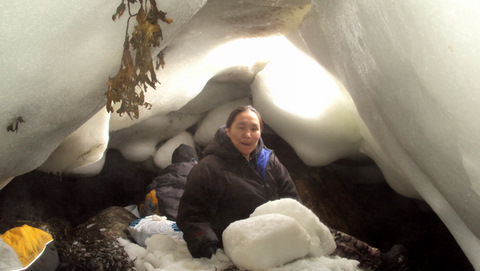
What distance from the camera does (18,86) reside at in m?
1.45

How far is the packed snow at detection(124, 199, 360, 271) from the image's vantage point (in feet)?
6.37

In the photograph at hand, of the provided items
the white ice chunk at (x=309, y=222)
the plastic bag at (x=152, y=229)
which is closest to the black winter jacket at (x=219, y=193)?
the white ice chunk at (x=309, y=222)

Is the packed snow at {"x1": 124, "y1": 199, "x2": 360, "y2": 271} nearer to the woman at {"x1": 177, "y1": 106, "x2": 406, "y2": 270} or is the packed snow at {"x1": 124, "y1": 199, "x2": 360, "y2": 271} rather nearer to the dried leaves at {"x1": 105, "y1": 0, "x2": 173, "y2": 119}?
the woman at {"x1": 177, "y1": 106, "x2": 406, "y2": 270}

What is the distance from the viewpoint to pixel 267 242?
194 centimetres

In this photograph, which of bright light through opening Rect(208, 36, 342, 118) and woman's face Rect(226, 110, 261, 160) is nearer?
woman's face Rect(226, 110, 261, 160)

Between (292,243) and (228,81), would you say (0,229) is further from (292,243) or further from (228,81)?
(228,81)

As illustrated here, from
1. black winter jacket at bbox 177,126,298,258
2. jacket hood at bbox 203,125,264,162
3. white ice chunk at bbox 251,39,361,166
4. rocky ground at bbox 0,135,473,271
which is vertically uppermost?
white ice chunk at bbox 251,39,361,166

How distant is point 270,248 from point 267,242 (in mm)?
35

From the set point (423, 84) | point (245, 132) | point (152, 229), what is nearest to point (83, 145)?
point (152, 229)

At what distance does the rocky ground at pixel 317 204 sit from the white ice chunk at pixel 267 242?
4.45 ft

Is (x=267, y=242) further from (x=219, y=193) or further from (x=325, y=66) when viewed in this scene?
(x=325, y=66)

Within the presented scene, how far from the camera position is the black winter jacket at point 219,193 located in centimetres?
225

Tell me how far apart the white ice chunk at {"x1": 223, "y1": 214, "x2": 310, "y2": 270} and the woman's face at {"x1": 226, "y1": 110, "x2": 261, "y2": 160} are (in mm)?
567

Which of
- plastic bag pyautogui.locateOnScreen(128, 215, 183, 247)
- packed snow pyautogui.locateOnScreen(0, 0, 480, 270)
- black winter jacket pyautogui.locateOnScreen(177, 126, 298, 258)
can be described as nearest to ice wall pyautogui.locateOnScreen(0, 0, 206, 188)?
packed snow pyautogui.locateOnScreen(0, 0, 480, 270)
